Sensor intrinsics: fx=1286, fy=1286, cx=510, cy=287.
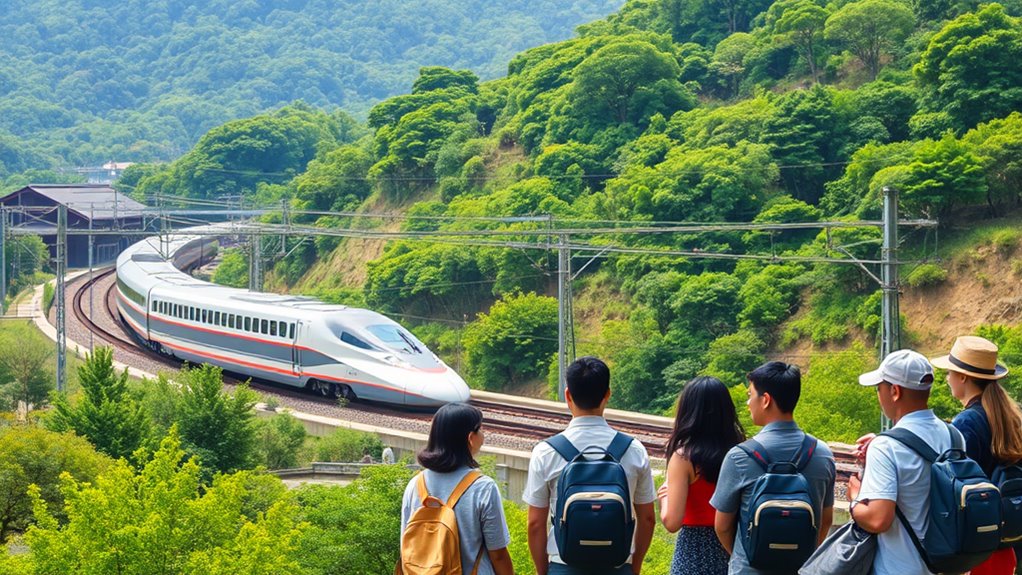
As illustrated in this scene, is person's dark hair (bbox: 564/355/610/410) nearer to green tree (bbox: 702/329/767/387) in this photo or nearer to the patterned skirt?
the patterned skirt

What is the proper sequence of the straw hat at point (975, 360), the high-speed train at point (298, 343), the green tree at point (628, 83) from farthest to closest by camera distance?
1. the green tree at point (628, 83)
2. the high-speed train at point (298, 343)
3. the straw hat at point (975, 360)

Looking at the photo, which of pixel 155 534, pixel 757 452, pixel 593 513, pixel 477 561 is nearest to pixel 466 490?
pixel 477 561

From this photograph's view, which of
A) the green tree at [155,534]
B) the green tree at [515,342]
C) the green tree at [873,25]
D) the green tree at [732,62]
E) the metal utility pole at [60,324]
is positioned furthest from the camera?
the green tree at [732,62]

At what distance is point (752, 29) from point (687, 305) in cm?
2056

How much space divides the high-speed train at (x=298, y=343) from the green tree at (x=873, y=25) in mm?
21396

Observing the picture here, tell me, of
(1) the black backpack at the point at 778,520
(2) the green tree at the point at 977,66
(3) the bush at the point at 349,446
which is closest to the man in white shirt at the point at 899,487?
(1) the black backpack at the point at 778,520

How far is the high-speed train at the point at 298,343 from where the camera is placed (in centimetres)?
2572

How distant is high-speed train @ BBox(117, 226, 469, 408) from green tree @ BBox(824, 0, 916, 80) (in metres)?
21.4

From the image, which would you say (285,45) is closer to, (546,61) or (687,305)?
(546,61)

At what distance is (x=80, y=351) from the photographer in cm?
3706

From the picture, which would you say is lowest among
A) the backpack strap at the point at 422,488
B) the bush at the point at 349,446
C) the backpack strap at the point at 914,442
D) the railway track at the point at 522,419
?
the bush at the point at 349,446

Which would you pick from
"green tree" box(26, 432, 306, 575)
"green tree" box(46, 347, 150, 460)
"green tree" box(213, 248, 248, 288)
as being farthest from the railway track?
"green tree" box(213, 248, 248, 288)

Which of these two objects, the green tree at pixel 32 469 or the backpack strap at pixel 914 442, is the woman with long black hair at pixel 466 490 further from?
the green tree at pixel 32 469

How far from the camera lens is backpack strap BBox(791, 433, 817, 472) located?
5852mm
